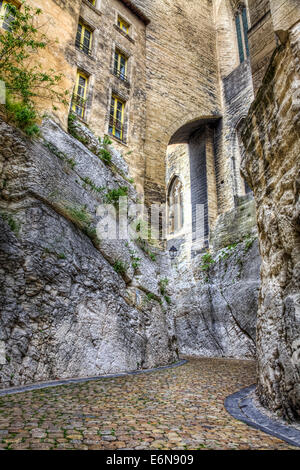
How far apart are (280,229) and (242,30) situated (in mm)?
20697

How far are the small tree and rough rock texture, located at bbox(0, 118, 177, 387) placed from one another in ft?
1.63

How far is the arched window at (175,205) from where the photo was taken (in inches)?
760

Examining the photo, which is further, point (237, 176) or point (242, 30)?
point (242, 30)

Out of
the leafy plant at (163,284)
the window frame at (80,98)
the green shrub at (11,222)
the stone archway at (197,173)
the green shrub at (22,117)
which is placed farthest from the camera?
the stone archway at (197,173)

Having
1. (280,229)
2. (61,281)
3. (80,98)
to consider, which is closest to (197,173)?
(80,98)

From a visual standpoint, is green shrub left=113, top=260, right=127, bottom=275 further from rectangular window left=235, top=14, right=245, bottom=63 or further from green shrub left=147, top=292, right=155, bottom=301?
rectangular window left=235, top=14, right=245, bottom=63

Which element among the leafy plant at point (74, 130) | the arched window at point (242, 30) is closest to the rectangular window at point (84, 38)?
the leafy plant at point (74, 130)

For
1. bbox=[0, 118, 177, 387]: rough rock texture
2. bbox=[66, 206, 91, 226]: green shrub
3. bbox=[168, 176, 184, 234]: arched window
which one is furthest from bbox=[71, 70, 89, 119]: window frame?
bbox=[168, 176, 184, 234]: arched window

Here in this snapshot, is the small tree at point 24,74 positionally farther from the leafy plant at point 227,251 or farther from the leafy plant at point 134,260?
the leafy plant at point 227,251

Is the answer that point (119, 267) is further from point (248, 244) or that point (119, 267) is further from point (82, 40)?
point (82, 40)

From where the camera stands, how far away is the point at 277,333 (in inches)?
131

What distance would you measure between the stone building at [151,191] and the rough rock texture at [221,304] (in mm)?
51

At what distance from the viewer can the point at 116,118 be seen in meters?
11.7

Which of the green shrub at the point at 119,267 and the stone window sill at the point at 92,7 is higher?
the stone window sill at the point at 92,7
